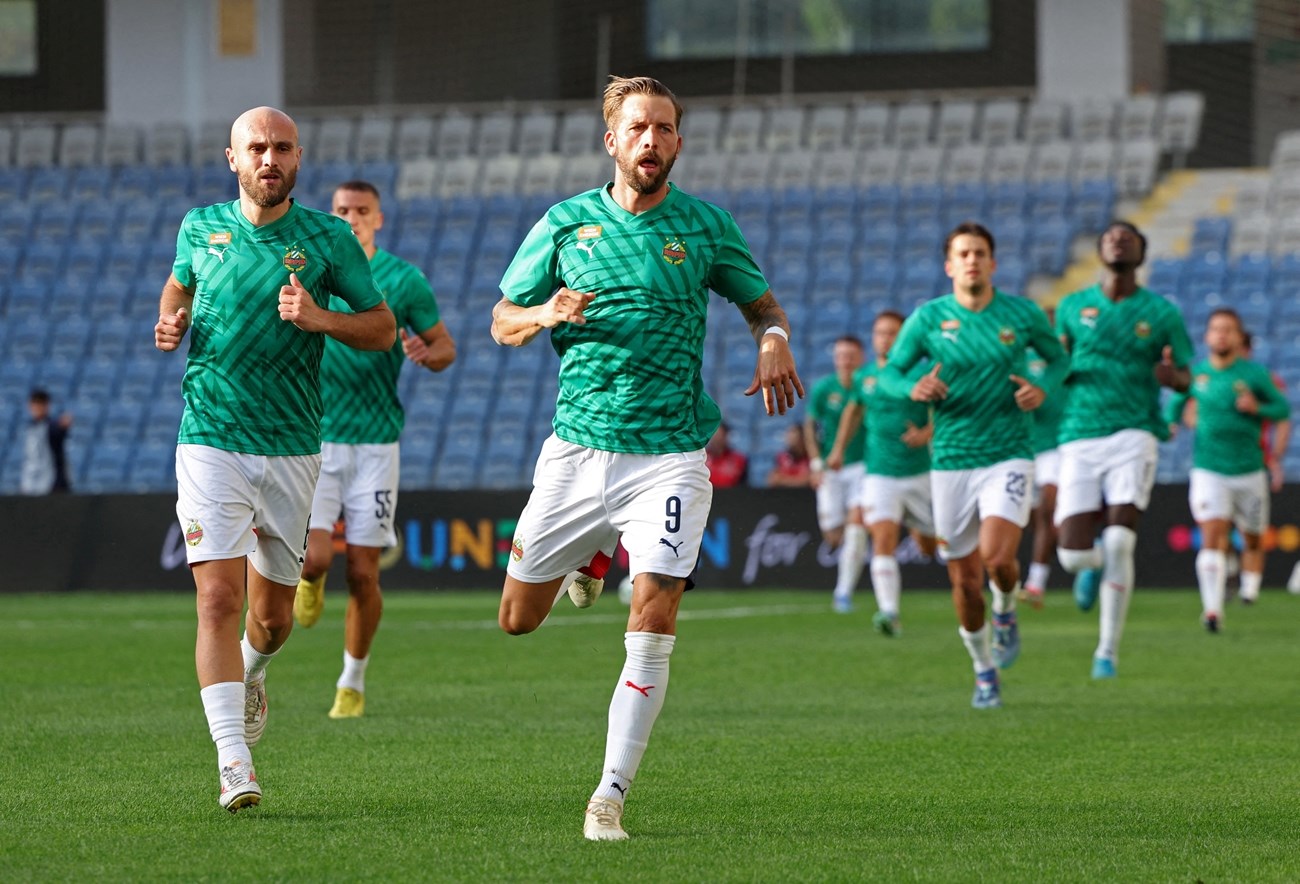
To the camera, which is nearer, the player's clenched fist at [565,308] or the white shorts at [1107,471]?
the player's clenched fist at [565,308]

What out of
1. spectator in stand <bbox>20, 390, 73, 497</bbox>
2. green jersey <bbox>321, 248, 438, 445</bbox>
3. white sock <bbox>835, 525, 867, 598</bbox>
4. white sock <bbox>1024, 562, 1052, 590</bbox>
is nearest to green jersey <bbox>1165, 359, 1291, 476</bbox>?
white sock <bbox>1024, 562, 1052, 590</bbox>

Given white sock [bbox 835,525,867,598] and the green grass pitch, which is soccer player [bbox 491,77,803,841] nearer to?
the green grass pitch

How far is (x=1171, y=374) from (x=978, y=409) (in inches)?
73.6

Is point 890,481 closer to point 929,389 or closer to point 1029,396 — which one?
point 1029,396

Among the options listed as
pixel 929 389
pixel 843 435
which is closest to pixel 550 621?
pixel 843 435

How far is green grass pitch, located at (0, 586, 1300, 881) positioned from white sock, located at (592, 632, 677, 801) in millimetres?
237

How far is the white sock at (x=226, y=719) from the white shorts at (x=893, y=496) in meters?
8.94

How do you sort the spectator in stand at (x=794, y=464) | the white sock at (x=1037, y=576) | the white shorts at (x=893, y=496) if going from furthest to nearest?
the spectator in stand at (x=794, y=464)
the white sock at (x=1037, y=576)
the white shorts at (x=893, y=496)

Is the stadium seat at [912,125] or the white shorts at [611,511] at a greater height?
the stadium seat at [912,125]

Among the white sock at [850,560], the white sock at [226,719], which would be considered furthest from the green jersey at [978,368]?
the white sock at [850,560]

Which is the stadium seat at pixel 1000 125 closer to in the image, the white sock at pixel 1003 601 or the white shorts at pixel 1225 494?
the white shorts at pixel 1225 494

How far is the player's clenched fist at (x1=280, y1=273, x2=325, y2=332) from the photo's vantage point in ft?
20.3

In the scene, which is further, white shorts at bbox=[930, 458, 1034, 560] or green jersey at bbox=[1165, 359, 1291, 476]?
green jersey at bbox=[1165, 359, 1291, 476]

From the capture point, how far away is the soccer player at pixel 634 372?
5910 millimetres
